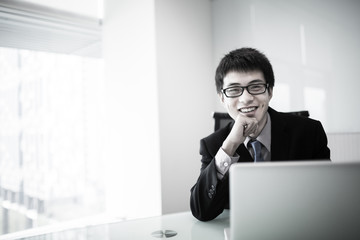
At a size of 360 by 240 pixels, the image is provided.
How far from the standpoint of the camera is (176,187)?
3.03m

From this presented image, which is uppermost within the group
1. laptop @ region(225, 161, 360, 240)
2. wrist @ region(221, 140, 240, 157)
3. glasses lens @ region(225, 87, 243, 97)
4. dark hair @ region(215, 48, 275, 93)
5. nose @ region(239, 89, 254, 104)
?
dark hair @ region(215, 48, 275, 93)

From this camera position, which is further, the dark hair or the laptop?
the dark hair

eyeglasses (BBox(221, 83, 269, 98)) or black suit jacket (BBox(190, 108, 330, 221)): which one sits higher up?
eyeglasses (BBox(221, 83, 269, 98))

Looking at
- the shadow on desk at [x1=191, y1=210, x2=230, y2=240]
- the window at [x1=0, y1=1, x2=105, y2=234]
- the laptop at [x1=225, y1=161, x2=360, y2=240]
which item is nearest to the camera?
the laptop at [x1=225, y1=161, x2=360, y2=240]

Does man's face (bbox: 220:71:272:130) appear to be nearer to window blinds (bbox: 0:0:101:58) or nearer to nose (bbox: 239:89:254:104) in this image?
nose (bbox: 239:89:254:104)

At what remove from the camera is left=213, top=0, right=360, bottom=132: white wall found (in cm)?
248

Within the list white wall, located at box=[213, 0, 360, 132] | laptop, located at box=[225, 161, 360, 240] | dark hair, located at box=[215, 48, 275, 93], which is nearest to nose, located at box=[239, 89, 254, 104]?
dark hair, located at box=[215, 48, 275, 93]

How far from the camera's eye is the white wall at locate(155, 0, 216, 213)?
2963 mm

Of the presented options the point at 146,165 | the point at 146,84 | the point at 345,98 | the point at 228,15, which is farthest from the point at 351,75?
the point at 146,165

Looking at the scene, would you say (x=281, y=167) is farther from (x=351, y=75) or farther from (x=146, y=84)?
(x=146, y=84)

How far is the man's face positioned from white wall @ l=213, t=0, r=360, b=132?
1484mm

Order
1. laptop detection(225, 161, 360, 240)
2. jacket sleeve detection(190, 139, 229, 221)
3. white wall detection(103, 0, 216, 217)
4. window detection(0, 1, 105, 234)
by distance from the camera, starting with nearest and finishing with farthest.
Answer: laptop detection(225, 161, 360, 240) → jacket sleeve detection(190, 139, 229, 221) → window detection(0, 1, 105, 234) → white wall detection(103, 0, 216, 217)

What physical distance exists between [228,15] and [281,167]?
3.12m

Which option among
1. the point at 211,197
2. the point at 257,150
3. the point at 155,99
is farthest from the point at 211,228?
the point at 155,99
